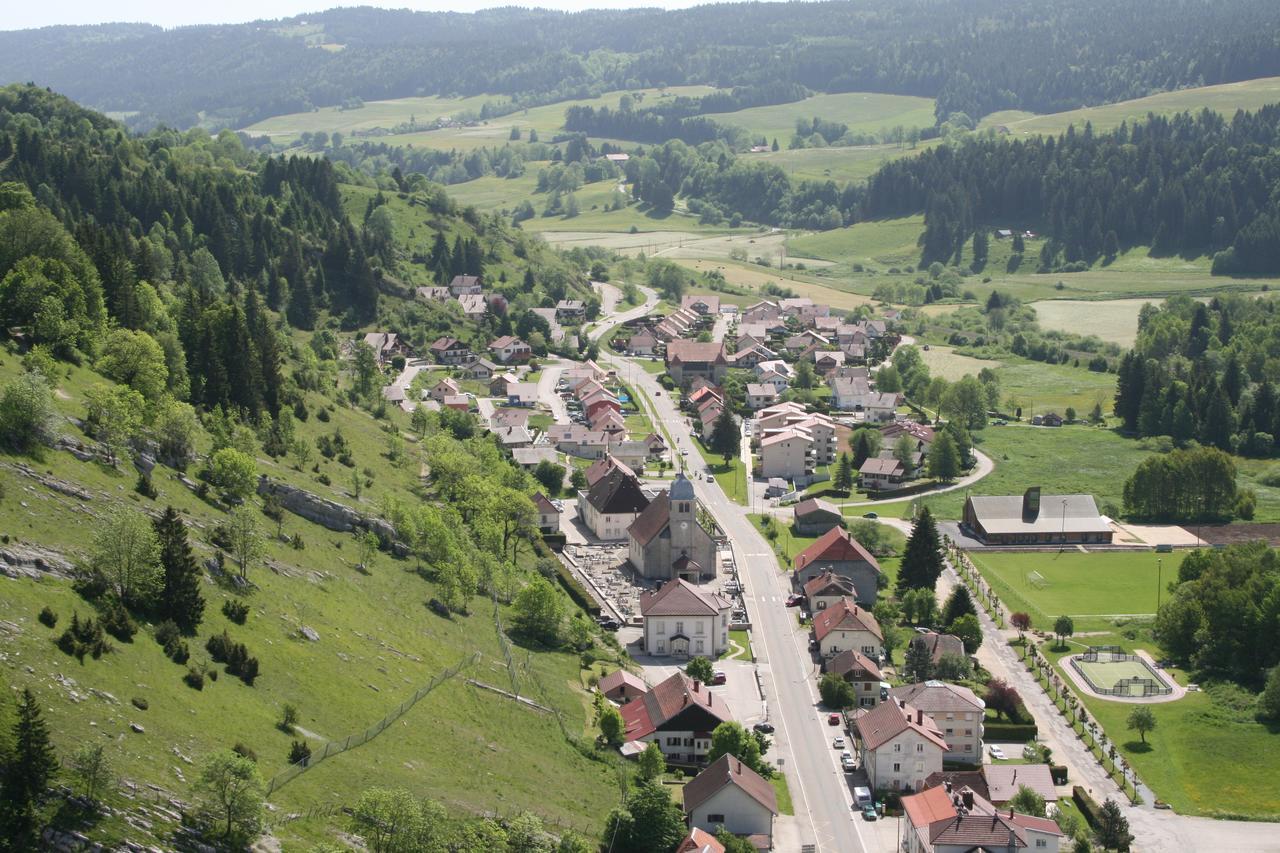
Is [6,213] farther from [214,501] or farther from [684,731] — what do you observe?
[684,731]

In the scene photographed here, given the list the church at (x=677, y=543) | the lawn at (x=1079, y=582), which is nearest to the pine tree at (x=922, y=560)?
the lawn at (x=1079, y=582)

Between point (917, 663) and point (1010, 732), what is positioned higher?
point (917, 663)

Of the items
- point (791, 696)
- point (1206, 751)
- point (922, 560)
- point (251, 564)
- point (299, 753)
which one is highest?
point (251, 564)

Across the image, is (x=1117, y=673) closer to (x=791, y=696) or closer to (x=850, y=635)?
(x=850, y=635)

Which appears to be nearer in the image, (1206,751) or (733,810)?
(733,810)

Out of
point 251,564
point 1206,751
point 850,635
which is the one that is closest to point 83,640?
point 251,564

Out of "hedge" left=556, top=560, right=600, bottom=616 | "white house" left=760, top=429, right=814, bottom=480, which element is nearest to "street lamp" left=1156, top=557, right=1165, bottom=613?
"white house" left=760, top=429, right=814, bottom=480
